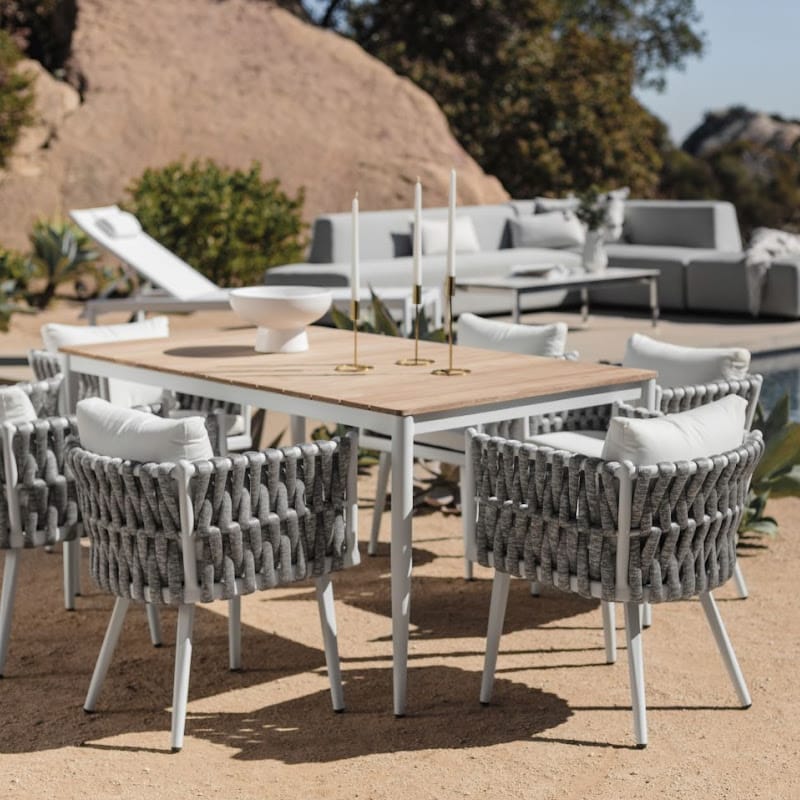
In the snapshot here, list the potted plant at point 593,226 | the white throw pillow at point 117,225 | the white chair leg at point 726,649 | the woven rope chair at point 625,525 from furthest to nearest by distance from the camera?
the potted plant at point 593,226 → the white throw pillow at point 117,225 → the white chair leg at point 726,649 → the woven rope chair at point 625,525

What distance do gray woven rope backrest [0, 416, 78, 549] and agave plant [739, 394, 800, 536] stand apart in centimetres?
211

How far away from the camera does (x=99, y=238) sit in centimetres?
830

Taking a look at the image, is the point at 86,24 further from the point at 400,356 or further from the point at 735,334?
the point at 400,356

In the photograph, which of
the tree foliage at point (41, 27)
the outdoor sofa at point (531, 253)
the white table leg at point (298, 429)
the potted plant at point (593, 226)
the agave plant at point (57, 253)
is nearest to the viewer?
the white table leg at point (298, 429)

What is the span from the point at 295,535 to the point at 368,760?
1.74 ft

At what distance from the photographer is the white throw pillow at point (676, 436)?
307 cm

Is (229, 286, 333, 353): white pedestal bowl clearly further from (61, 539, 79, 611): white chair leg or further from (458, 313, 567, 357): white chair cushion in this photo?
(61, 539, 79, 611): white chair leg

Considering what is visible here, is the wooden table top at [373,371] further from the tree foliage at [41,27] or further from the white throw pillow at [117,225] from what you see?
the tree foliage at [41,27]

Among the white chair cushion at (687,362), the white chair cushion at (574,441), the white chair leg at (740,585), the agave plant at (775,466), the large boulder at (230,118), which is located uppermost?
the large boulder at (230,118)

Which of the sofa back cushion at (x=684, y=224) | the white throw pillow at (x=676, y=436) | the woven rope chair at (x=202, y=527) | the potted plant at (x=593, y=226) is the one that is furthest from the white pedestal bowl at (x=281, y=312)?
the sofa back cushion at (x=684, y=224)

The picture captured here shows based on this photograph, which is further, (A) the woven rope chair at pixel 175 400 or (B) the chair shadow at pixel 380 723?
(A) the woven rope chair at pixel 175 400

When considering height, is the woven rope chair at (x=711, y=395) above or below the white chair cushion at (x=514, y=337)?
below

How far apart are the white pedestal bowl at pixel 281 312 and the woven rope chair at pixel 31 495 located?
69 centimetres

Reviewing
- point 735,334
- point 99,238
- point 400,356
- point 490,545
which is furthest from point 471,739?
point 735,334
